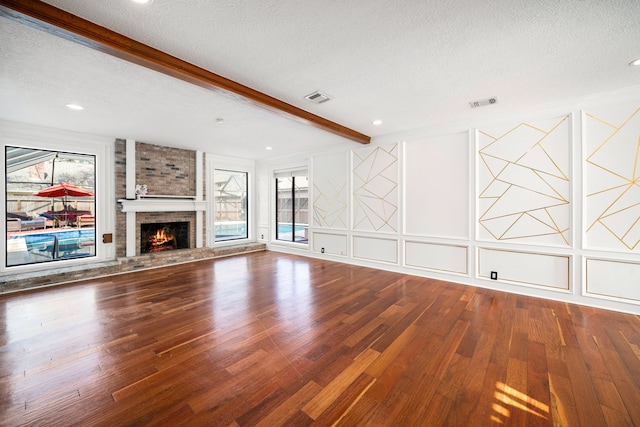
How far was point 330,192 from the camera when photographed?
610 centimetres

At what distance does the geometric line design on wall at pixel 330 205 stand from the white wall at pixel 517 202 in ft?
1.09

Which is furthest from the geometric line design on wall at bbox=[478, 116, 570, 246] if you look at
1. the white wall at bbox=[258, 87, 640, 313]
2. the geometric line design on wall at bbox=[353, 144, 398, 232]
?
the geometric line design on wall at bbox=[353, 144, 398, 232]

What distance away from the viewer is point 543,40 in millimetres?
2154

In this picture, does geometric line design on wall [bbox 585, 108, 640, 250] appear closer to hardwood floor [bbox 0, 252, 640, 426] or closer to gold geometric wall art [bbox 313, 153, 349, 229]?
hardwood floor [bbox 0, 252, 640, 426]

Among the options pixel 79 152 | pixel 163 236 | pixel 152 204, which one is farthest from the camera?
pixel 163 236

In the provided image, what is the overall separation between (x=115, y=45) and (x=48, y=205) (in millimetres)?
4382

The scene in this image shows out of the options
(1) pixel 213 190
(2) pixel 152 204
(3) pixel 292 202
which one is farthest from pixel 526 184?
(2) pixel 152 204

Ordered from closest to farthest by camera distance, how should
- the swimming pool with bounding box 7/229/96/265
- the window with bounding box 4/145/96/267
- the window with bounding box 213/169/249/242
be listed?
the window with bounding box 4/145/96/267 → the swimming pool with bounding box 7/229/96/265 → the window with bounding box 213/169/249/242

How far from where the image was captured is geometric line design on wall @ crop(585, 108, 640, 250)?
10.2 ft

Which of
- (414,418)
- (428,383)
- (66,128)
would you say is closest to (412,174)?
(428,383)

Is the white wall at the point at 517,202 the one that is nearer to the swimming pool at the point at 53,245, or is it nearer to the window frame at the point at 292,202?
the window frame at the point at 292,202

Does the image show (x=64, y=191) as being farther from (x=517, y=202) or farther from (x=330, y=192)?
(x=517, y=202)

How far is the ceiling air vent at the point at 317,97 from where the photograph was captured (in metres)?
3.22

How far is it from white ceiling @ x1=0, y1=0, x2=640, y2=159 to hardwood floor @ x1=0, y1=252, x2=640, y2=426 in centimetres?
256
